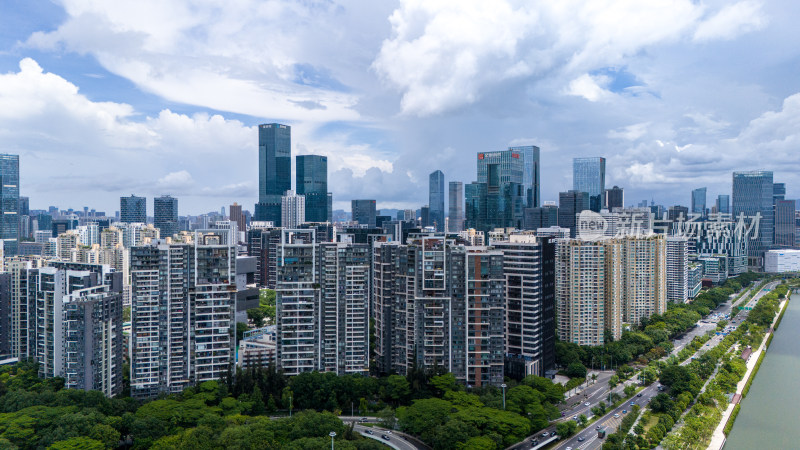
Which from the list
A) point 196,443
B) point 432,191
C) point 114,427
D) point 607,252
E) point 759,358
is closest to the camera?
point 196,443

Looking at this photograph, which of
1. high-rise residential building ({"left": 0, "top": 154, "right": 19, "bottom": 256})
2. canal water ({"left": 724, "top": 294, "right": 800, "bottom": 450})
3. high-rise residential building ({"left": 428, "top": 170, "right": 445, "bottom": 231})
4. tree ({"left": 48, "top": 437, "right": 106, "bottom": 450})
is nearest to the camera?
tree ({"left": 48, "top": 437, "right": 106, "bottom": 450})

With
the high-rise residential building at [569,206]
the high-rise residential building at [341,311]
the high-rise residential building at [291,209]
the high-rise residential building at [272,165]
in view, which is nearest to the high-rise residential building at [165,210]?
the high-rise residential building at [291,209]

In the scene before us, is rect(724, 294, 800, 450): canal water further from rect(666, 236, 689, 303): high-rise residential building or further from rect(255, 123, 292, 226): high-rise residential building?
rect(255, 123, 292, 226): high-rise residential building

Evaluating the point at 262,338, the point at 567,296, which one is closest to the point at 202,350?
the point at 262,338

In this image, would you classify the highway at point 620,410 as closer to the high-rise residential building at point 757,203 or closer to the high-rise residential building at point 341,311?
the high-rise residential building at point 341,311

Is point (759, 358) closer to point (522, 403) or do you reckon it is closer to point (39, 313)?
point (522, 403)

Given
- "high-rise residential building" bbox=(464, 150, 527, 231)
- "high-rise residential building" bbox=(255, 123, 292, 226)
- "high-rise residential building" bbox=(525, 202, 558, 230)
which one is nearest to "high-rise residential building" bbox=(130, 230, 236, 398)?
"high-rise residential building" bbox=(464, 150, 527, 231)

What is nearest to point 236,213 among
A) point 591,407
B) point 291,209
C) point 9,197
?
point 291,209
